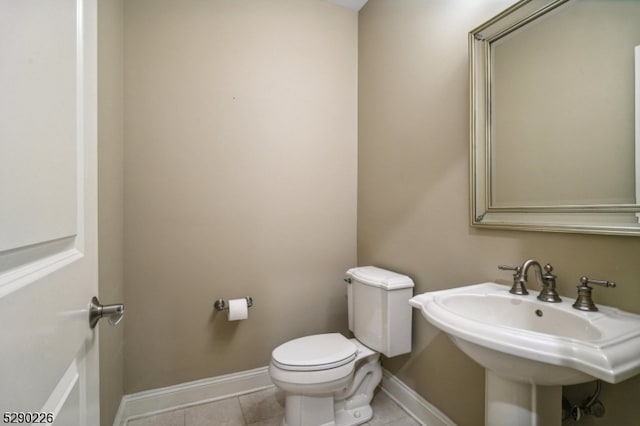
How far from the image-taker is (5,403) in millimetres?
281

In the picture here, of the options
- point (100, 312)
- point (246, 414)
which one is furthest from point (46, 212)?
point (246, 414)

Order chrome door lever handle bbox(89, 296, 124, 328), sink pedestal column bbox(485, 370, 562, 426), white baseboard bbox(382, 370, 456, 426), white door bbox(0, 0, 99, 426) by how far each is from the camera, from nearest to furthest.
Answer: white door bbox(0, 0, 99, 426) → chrome door lever handle bbox(89, 296, 124, 328) → sink pedestal column bbox(485, 370, 562, 426) → white baseboard bbox(382, 370, 456, 426)

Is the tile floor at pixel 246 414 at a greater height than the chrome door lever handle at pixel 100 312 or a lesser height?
lesser

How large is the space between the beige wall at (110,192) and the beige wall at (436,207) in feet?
4.88

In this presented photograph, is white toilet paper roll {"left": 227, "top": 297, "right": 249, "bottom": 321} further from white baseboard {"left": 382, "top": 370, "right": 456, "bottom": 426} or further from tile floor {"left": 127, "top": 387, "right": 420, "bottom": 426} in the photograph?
white baseboard {"left": 382, "top": 370, "right": 456, "bottom": 426}

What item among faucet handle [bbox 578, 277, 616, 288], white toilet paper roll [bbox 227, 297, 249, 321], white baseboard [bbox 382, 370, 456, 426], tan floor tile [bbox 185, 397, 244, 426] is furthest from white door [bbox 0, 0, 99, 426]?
white baseboard [bbox 382, 370, 456, 426]

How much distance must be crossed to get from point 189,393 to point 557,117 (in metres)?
2.27

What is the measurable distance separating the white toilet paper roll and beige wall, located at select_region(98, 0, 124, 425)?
0.56 meters

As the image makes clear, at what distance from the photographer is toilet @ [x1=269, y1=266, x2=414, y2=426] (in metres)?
1.31

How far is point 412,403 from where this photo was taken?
1571mm

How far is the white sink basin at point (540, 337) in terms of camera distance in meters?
0.62

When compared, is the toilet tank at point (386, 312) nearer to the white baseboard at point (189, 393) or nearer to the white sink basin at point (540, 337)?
the white sink basin at point (540, 337)

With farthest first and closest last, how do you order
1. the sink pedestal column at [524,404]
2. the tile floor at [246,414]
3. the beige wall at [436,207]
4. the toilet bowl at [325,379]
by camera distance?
the tile floor at [246,414]
the toilet bowl at [325,379]
the beige wall at [436,207]
the sink pedestal column at [524,404]

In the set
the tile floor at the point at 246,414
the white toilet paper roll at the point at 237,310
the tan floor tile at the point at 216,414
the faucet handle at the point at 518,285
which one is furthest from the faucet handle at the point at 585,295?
the tan floor tile at the point at 216,414
